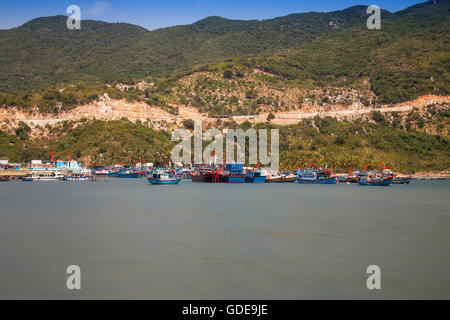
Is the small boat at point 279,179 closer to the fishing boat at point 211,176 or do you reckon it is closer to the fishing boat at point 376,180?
the fishing boat at point 211,176

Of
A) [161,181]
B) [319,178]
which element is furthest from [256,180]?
[161,181]

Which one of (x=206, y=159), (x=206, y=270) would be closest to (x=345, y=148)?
(x=206, y=159)

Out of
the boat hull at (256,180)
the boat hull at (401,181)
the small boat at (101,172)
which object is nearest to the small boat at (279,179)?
the boat hull at (256,180)

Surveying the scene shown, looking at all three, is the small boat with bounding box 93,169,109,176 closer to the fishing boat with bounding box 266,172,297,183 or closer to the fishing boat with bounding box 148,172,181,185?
the fishing boat with bounding box 148,172,181,185

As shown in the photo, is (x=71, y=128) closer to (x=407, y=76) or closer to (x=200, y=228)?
(x=407, y=76)

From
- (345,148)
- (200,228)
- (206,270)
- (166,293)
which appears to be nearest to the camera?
(166,293)

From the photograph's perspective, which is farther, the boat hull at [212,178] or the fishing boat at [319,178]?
the boat hull at [212,178]
